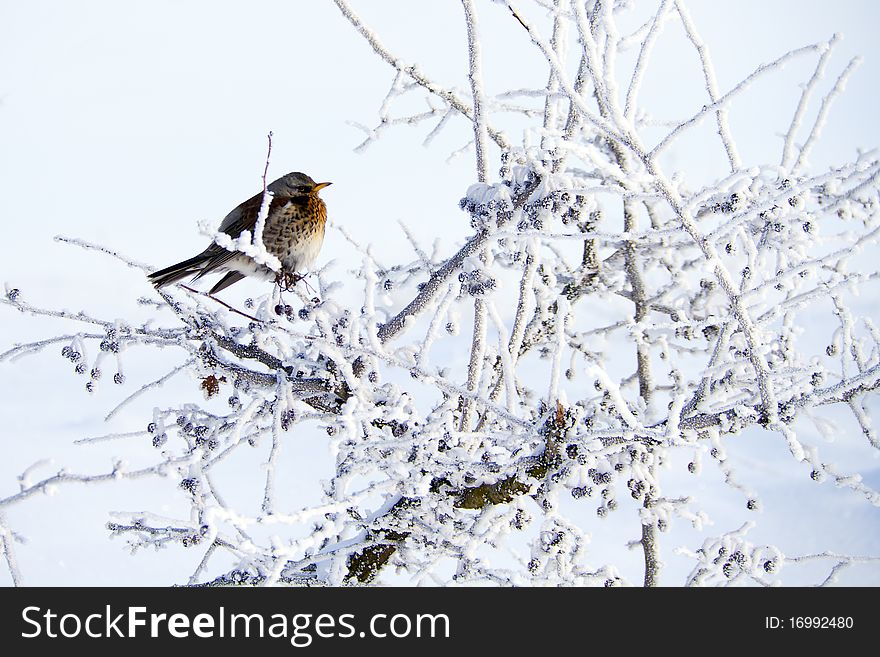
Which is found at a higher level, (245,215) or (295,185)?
(295,185)

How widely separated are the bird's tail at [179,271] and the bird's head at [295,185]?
0.71 meters

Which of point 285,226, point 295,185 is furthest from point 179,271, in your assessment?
point 295,185

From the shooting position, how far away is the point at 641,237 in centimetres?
170

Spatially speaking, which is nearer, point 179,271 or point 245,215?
point 179,271

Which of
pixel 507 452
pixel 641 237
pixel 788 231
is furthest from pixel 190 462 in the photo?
pixel 788 231

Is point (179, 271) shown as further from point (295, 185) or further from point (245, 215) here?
point (295, 185)

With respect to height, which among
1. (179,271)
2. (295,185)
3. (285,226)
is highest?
(295,185)

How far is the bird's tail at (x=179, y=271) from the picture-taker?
282 cm

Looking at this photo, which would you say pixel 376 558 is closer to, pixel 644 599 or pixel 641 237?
pixel 644 599

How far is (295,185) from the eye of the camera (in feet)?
11.9

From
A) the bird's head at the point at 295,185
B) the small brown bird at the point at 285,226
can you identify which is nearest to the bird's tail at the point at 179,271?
the small brown bird at the point at 285,226

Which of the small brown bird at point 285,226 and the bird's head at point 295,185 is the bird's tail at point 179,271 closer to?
the small brown bird at point 285,226

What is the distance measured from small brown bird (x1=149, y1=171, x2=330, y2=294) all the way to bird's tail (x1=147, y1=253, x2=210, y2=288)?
0.18m

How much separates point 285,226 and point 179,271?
2.19ft
